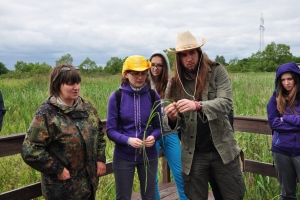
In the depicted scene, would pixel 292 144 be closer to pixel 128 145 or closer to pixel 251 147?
pixel 128 145

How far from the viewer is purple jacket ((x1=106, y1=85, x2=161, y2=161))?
8.39ft

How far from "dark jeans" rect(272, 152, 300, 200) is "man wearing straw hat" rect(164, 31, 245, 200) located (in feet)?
2.09

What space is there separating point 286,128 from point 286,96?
0.32 m

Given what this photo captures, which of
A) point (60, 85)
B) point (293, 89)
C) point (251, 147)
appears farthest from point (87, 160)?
point (251, 147)

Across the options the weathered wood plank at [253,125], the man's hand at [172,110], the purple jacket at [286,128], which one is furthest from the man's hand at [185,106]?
the weathered wood plank at [253,125]

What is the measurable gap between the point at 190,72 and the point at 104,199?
7.04ft

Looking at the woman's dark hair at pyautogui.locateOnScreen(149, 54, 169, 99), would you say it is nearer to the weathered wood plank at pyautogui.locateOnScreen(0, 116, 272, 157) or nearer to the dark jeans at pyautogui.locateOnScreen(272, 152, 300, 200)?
the weathered wood plank at pyautogui.locateOnScreen(0, 116, 272, 157)

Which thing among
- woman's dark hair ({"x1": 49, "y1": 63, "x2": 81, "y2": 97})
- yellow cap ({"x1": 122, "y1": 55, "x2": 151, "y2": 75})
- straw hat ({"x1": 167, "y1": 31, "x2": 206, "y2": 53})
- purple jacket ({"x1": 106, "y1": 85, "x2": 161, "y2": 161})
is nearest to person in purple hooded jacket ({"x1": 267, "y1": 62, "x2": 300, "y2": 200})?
straw hat ({"x1": 167, "y1": 31, "x2": 206, "y2": 53})

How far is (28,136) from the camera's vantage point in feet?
7.03

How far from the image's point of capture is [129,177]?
8.54ft

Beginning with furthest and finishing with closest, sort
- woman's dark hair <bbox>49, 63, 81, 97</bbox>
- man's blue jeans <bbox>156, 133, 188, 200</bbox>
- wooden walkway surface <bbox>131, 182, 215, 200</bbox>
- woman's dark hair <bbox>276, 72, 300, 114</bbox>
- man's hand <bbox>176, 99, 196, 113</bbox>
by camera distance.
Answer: wooden walkway surface <bbox>131, 182, 215, 200</bbox> → man's blue jeans <bbox>156, 133, 188, 200</bbox> → woman's dark hair <bbox>276, 72, 300, 114</bbox> → woman's dark hair <bbox>49, 63, 81, 97</bbox> → man's hand <bbox>176, 99, 196, 113</bbox>

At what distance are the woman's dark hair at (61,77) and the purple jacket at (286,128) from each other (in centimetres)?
179

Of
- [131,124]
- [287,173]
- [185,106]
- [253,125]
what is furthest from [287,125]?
[131,124]

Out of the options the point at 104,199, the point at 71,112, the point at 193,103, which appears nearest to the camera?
the point at 193,103
